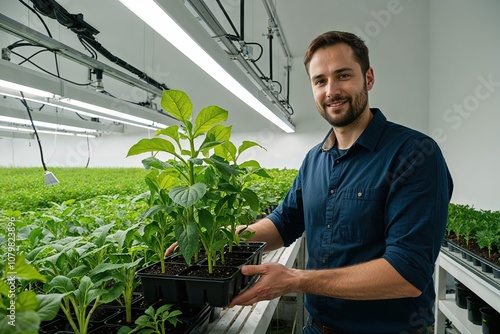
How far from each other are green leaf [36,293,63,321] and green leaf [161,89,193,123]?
557 mm

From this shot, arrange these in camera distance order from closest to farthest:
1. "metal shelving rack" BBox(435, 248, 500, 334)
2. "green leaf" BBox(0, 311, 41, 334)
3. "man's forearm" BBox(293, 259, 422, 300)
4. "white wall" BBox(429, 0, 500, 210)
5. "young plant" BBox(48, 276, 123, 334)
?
"green leaf" BBox(0, 311, 41, 334)
"young plant" BBox(48, 276, 123, 334)
"man's forearm" BBox(293, 259, 422, 300)
"metal shelving rack" BBox(435, 248, 500, 334)
"white wall" BBox(429, 0, 500, 210)

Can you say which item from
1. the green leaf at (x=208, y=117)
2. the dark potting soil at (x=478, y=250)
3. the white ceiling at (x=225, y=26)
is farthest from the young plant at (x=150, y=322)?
the white ceiling at (x=225, y=26)

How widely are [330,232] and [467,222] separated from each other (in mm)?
1631

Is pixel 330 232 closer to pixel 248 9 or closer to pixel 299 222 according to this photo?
pixel 299 222

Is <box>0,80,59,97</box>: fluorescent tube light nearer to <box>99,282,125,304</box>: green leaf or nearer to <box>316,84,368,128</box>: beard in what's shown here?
<box>99,282,125,304</box>: green leaf

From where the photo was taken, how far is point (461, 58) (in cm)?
420

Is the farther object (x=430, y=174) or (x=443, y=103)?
(x=443, y=103)

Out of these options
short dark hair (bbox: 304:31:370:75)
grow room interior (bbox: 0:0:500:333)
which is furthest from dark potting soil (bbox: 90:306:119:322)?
short dark hair (bbox: 304:31:370:75)

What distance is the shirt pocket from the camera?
1188 millimetres

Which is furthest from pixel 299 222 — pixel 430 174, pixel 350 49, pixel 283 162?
pixel 283 162

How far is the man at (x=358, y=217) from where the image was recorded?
1.02 m

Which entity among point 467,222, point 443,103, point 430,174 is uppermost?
point 443,103

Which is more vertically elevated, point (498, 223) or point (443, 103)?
point (443, 103)

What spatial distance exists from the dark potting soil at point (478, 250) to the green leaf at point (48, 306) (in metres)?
2.13
